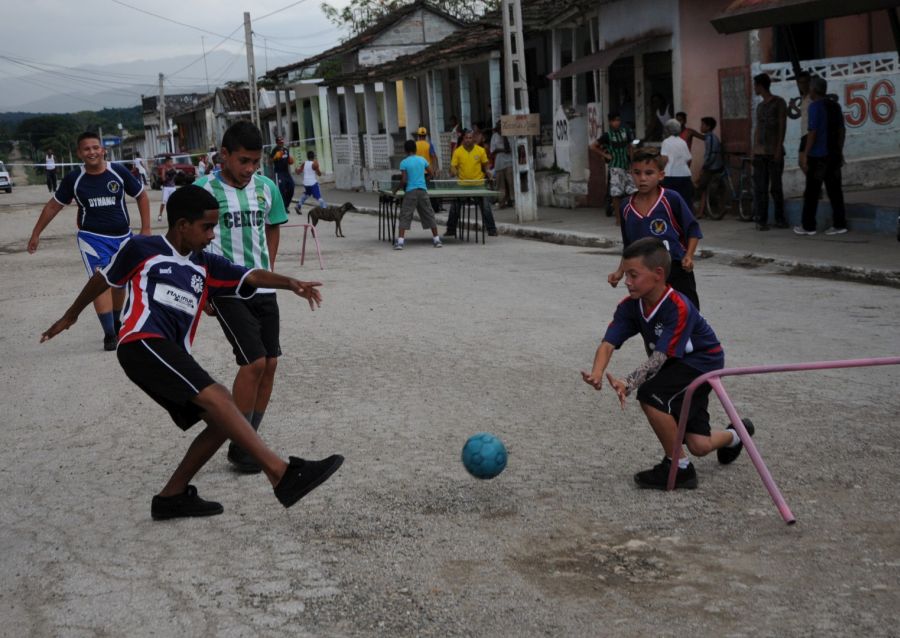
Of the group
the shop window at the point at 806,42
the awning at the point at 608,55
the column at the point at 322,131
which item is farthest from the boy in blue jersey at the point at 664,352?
the column at the point at 322,131

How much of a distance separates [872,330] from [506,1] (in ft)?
42.0

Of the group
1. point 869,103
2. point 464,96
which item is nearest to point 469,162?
→ point 869,103

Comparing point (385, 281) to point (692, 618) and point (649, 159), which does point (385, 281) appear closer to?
point (649, 159)

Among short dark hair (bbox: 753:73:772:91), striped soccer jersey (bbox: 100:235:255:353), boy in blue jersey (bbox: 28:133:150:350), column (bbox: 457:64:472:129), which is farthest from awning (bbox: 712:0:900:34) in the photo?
column (bbox: 457:64:472:129)

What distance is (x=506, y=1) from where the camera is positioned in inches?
792

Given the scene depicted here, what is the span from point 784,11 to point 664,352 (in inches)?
372

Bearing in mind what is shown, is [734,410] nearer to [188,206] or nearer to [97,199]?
[188,206]

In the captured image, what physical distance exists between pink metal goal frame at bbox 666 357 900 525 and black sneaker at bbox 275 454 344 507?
1588mm

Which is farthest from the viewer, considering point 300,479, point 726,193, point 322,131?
point 322,131

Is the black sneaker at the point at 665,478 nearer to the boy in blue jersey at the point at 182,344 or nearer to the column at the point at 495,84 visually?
the boy in blue jersey at the point at 182,344

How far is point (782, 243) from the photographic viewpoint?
14711 millimetres

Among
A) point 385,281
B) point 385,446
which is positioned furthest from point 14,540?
point 385,281

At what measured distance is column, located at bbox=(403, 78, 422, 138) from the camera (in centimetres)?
3638

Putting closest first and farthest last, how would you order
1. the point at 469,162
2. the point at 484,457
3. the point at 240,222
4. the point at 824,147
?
the point at 484,457 → the point at 240,222 → the point at 824,147 → the point at 469,162
